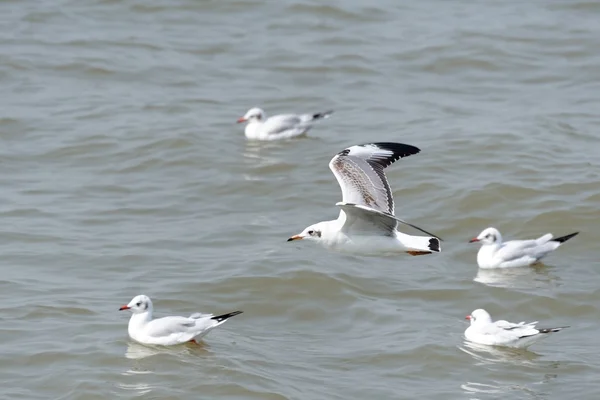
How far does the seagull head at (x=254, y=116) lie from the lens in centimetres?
1702

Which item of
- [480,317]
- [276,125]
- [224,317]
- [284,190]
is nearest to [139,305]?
[224,317]

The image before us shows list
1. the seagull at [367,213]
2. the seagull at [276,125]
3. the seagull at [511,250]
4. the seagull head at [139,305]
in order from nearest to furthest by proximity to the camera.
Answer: the seagull at [367,213]
the seagull head at [139,305]
the seagull at [511,250]
the seagull at [276,125]

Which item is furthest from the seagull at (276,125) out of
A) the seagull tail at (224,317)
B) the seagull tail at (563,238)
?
the seagull tail at (224,317)

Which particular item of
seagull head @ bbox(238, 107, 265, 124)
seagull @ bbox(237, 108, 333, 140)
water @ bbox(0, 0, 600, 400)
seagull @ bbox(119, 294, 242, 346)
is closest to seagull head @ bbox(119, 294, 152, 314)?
seagull @ bbox(119, 294, 242, 346)

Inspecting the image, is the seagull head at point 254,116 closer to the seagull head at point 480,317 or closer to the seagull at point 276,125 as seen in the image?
the seagull at point 276,125

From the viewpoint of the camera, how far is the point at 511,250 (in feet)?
41.5

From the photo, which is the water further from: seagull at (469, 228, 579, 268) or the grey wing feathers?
the grey wing feathers

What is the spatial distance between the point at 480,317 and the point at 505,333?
0.32 meters

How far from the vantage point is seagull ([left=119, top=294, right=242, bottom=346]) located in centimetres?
1044

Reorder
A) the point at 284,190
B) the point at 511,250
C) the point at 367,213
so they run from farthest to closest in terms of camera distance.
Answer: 1. the point at 284,190
2. the point at 511,250
3. the point at 367,213

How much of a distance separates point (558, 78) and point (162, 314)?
32.4 ft

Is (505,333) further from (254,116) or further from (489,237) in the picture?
(254,116)

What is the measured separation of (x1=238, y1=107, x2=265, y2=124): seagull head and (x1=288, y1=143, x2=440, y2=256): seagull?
20.4 ft

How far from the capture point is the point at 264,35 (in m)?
21.1
